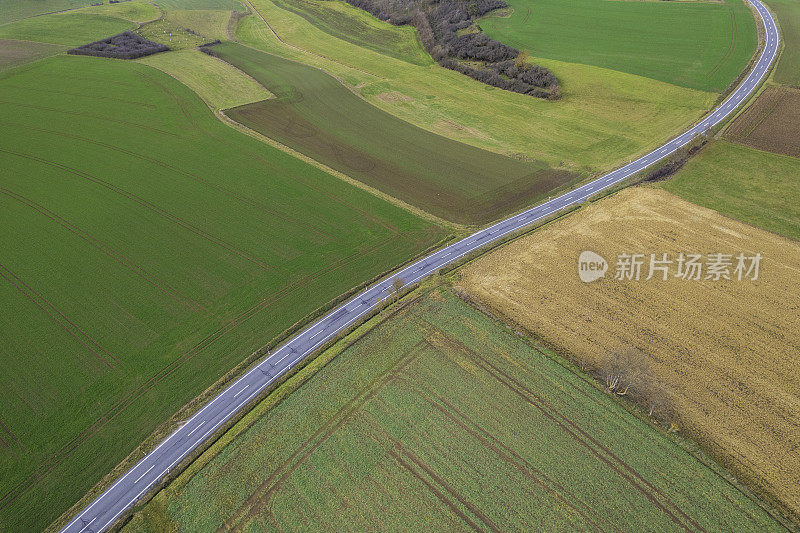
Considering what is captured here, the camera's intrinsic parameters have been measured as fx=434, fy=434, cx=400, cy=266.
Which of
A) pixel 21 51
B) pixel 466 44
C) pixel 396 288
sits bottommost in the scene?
pixel 396 288

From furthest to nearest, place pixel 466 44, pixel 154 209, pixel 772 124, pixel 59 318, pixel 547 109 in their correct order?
pixel 466 44
pixel 547 109
pixel 772 124
pixel 154 209
pixel 59 318

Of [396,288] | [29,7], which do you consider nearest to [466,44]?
[396,288]

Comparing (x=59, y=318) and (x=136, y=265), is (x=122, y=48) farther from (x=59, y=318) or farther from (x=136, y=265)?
(x=59, y=318)

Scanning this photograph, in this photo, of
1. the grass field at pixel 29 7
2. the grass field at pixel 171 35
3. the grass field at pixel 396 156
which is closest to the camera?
the grass field at pixel 396 156

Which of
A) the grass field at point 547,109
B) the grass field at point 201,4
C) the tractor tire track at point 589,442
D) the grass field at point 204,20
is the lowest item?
the tractor tire track at point 589,442

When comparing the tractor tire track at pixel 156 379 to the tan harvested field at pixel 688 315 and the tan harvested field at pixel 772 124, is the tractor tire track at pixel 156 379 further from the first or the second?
the tan harvested field at pixel 772 124

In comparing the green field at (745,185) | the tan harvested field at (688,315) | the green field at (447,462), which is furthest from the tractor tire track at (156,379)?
the green field at (745,185)

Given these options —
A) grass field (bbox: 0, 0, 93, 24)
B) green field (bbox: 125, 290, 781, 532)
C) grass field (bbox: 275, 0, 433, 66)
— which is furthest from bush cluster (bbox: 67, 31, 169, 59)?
green field (bbox: 125, 290, 781, 532)
